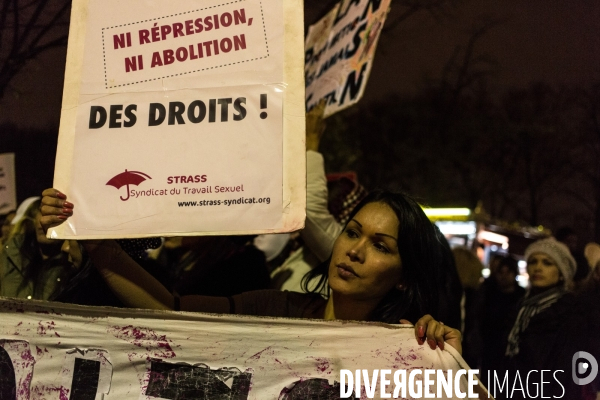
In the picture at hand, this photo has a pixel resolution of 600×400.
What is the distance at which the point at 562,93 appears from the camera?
17406 millimetres

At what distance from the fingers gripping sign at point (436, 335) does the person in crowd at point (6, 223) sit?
2.43 metres

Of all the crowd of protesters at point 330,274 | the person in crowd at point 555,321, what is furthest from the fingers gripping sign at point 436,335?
the person in crowd at point 555,321

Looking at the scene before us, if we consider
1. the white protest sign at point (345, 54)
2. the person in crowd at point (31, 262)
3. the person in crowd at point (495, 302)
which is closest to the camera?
the person in crowd at point (31, 262)

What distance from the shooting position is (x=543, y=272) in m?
4.83

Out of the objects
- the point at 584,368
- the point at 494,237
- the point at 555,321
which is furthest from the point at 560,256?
the point at 494,237

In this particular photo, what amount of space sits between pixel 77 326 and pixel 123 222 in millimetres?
418

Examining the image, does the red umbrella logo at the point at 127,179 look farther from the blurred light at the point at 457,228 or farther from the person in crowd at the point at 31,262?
the blurred light at the point at 457,228

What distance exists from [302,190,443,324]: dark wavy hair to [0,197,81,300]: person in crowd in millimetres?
1407

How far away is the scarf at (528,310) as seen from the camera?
14.4 feet

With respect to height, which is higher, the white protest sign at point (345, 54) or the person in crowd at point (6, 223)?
the white protest sign at point (345, 54)

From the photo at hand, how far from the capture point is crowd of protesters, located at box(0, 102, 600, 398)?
2.40m

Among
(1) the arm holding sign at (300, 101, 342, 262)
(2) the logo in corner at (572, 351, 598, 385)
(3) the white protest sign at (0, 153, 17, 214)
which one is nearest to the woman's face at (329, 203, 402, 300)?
(1) the arm holding sign at (300, 101, 342, 262)

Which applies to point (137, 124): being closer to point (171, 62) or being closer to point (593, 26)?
point (171, 62)

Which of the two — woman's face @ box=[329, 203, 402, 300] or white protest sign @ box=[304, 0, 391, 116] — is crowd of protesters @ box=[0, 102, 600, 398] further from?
white protest sign @ box=[304, 0, 391, 116]
